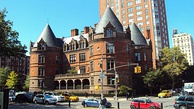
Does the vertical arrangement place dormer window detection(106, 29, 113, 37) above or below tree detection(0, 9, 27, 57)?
above

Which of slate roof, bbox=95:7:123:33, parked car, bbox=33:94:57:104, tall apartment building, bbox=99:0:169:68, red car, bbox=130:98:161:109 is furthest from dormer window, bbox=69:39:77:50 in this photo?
red car, bbox=130:98:161:109

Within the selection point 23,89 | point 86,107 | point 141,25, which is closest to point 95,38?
point 86,107

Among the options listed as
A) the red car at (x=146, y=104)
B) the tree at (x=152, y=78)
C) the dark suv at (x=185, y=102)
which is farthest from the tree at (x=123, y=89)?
the dark suv at (x=185, y=102)

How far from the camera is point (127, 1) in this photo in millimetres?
102625

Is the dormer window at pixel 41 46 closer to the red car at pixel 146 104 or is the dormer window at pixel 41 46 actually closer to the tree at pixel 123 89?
the tree at pixel 123 89

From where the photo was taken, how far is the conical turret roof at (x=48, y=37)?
6688 cm

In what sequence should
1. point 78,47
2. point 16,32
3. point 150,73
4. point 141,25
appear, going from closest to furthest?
point 16,32
point 150,73
point 78,47
point 141,25

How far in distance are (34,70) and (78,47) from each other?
1439 centimetres

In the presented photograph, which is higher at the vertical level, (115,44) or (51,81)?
(115,44)

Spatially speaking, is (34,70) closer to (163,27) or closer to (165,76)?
(165,76)

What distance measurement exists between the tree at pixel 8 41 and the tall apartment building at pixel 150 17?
6262 centimetres

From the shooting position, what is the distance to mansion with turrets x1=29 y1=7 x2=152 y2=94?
52.8 metres

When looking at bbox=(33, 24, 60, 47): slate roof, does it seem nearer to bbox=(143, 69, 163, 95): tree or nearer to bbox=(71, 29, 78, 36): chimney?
bbox=(71, 29, 78, 36): chimney

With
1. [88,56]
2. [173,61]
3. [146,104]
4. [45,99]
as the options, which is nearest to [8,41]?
[45,99]
